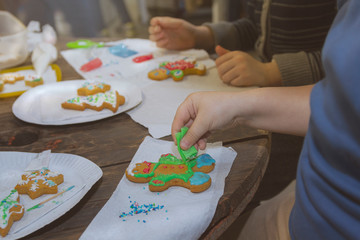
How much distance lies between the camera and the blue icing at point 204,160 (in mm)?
772

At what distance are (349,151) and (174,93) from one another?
0.70m

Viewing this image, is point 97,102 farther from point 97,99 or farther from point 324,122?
point 324,122

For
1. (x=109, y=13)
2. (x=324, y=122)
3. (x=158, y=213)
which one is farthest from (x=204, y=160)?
(x=109, y=13)

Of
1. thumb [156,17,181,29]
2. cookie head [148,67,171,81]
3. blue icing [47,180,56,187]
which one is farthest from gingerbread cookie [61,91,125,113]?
thumb [156,17,181,29]

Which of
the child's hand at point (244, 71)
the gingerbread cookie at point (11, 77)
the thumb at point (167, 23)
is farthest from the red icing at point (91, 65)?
the child's hand at point (244, 71)

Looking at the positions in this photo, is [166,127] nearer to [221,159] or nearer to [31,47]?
[221,159]

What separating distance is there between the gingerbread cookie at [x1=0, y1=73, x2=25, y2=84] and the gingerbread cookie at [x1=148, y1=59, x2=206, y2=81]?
494mm

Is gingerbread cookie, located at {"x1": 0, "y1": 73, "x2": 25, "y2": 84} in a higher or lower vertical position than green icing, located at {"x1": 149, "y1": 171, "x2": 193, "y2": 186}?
higher

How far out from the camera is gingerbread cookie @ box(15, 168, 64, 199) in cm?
71

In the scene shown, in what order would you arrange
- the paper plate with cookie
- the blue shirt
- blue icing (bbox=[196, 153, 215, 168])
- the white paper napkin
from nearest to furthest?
the blue shirt → the white paper napkin → blue icing (bbox=[196, 153, 215, 168]) → the paper plate with cookie

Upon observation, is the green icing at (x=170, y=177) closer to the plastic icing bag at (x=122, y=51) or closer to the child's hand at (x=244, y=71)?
the child's hand at (x=244, y=71)

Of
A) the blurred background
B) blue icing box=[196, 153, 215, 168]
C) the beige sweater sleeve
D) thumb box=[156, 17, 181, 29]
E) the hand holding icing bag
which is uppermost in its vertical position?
thumb box=[156, 17, 181, 29]

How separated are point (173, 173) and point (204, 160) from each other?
83mm

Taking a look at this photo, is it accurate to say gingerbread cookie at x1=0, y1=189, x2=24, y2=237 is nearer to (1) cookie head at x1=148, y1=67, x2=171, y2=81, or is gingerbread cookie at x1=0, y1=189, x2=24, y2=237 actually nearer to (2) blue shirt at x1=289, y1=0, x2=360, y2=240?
(2) blue shirt at x1=289, y1=0, x2=360, y2=240
